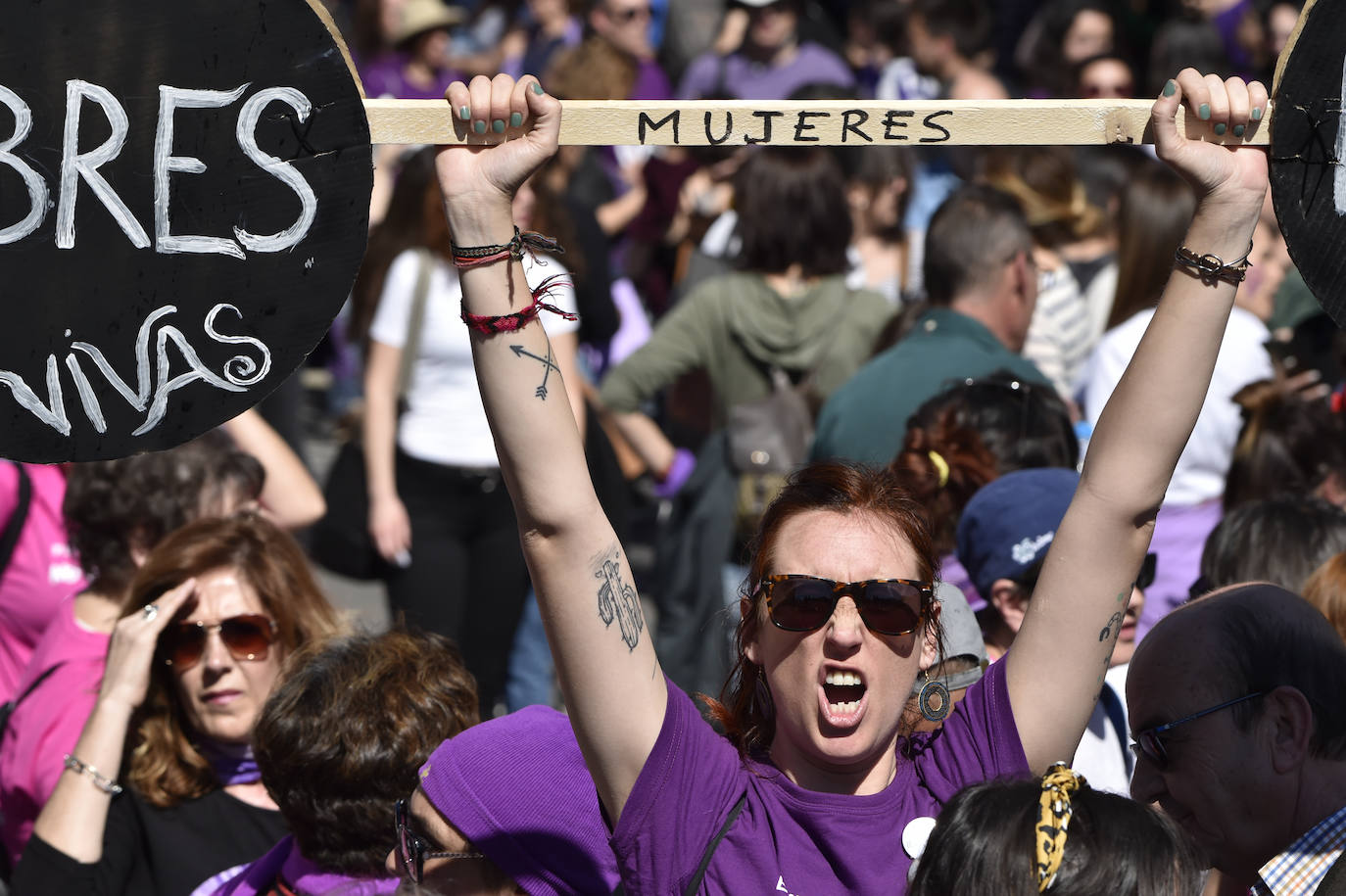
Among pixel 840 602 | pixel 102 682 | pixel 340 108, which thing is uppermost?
pixel 340 108

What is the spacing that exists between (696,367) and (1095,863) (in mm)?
3537

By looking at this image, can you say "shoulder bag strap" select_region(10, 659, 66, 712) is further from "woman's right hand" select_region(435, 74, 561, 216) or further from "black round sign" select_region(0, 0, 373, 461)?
"woman's right hand" select_region(435, 74, 561, 216)

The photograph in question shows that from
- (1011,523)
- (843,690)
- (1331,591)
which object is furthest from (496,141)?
(1331,591)

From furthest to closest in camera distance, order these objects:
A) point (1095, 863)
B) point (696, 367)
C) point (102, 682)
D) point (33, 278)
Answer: point (696, 367), point (102, 682), point (33, 278), point (1095, 863)

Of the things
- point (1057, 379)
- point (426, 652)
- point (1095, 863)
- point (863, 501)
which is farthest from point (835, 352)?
point (1095, 863)

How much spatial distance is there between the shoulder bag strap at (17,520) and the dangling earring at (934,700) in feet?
7.58

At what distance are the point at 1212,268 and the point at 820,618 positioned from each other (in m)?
0.65

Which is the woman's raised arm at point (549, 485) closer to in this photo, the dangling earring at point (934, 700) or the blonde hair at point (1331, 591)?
the dangling earring at point (934, 700)

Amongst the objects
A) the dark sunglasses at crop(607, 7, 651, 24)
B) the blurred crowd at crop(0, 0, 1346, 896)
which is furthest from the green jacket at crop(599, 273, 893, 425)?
the dark sunglasses at crop(607, 7, 651, 24)

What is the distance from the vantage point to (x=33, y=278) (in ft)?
7.00

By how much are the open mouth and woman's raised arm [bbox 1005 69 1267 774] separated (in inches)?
8.1

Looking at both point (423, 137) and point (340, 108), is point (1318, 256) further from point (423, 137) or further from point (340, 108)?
point (340, 108)

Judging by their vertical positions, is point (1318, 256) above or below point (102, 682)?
above

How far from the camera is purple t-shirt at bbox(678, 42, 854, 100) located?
27.2ft
